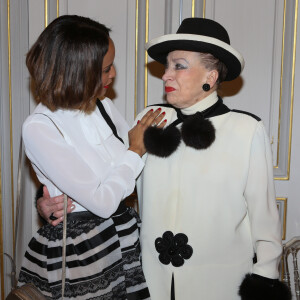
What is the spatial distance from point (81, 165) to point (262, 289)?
0.78 metres

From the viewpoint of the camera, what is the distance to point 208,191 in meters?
1.65

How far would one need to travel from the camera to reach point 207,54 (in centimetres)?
164

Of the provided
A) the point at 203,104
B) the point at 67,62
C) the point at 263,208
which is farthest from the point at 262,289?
the point at 67,62

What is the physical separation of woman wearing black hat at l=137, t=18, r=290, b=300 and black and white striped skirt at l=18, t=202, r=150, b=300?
97mm

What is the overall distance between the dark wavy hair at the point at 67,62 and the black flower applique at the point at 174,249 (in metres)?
0.59

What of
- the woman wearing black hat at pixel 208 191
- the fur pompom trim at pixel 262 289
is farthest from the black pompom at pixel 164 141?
the fur pompom trim at pixel 262 289

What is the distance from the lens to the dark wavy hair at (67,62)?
5.02 feet

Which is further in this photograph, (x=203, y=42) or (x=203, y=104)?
(x=203, y=104)

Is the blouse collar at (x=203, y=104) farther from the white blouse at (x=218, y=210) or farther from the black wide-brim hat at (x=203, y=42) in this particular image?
the black wide-brim hat at (x=203, y=42)

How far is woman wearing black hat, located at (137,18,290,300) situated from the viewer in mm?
1627

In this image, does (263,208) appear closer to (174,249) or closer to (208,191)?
(208,191)

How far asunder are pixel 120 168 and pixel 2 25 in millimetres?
1335

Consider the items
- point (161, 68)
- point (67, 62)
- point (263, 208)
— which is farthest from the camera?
point (161, 68)

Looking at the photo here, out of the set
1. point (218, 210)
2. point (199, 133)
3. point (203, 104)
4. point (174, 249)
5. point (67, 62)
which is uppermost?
point (67, 62)
